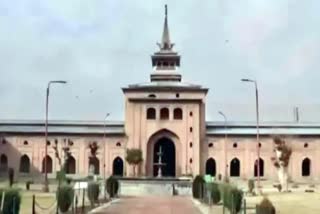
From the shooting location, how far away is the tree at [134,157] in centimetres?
9069

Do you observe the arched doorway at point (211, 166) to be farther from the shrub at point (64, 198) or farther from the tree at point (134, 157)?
the shrub at point (64, 198)

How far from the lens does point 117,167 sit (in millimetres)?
97375

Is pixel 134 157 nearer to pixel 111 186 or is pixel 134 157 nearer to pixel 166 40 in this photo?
pixel 166 40

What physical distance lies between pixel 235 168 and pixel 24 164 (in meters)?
23.8

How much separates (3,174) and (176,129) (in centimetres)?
1986

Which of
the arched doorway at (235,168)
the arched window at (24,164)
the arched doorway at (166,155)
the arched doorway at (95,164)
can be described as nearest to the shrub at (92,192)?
the arched doorway at (95,164)

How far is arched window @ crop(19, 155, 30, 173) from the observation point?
97000 mm

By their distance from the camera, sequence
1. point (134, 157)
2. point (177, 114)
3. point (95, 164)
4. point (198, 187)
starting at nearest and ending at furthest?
point (198, 187) → point (134, 157) → point (95, 164) → point (177, 114)

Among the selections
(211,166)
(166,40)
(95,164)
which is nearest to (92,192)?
(95,164)

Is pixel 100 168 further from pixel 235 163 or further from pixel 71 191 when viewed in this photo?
pixel 71 191

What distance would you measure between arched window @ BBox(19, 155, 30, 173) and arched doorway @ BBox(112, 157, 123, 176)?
9654 mm

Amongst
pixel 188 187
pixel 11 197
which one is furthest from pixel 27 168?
pixel 11 197

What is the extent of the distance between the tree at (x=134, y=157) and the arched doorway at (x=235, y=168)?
1092 centimetres

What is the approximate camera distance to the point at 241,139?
96312 mm
